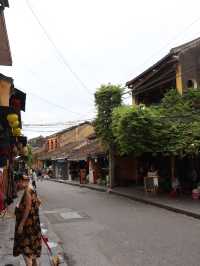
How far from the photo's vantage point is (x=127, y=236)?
39.5 ft

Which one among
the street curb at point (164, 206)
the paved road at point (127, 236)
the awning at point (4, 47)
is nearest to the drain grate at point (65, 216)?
the paved road at point (127, 236)

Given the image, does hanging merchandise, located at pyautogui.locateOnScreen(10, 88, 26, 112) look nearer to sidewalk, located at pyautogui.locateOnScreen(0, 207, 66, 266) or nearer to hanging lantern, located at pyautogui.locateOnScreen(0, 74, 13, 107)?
hanging lantern, located at pyautogui.locateOnScreen(0, 74, 13, 107)

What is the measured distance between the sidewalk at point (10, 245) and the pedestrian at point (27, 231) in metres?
0.92

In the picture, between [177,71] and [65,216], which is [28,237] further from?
[177,71]

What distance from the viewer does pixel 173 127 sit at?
22.4 meters

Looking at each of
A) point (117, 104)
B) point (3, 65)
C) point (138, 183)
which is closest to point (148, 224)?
point (3, 65)

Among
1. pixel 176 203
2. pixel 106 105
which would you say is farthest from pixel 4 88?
pixel 106 105

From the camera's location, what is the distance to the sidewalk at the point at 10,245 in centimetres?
884

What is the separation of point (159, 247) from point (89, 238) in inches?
93.0

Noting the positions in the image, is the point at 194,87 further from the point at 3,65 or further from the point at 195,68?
the point at 3,65

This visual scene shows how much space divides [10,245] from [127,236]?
315cm

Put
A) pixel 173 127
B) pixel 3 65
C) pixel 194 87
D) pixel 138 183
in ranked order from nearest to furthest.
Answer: pixel 3 65 < pixel 173 127 < pixel 194 87 < pixel 138 183

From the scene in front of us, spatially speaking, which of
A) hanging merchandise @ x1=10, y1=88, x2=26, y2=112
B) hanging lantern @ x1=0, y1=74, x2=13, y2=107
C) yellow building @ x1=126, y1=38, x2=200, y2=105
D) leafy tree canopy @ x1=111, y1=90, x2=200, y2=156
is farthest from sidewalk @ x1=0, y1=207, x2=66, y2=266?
yellow building @ x1=126, y1=38, x2=200, y2=105

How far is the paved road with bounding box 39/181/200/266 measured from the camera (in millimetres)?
9273
